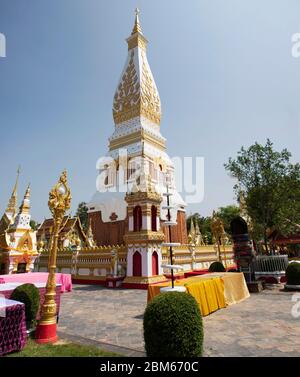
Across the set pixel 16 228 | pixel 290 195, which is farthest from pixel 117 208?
pixel 290 195

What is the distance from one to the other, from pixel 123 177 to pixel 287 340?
2199 cm

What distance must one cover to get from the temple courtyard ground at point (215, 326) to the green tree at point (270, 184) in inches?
258

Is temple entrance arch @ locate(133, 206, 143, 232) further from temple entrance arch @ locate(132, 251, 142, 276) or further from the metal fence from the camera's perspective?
the metal fence

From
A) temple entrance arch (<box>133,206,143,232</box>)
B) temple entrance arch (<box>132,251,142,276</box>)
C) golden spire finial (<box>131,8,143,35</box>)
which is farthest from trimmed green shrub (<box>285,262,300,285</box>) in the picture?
golden spire finial (<box>131,8,143,35</box>)

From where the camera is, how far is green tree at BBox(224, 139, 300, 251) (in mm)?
16453

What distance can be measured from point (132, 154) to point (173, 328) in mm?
23808

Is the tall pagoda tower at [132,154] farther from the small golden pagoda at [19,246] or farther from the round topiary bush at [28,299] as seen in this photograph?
the round topiary bush at [28,299]

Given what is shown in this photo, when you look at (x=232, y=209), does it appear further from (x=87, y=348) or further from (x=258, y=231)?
(x=87, y=348)

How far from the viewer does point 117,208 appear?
24562mm

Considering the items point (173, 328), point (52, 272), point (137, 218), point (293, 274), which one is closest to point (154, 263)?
point (137, 218)

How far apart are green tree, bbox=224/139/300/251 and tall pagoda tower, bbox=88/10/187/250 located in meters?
7.50

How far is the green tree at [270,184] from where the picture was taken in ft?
54.0

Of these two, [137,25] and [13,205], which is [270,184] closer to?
[13,205]

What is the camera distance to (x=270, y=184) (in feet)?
54.4
